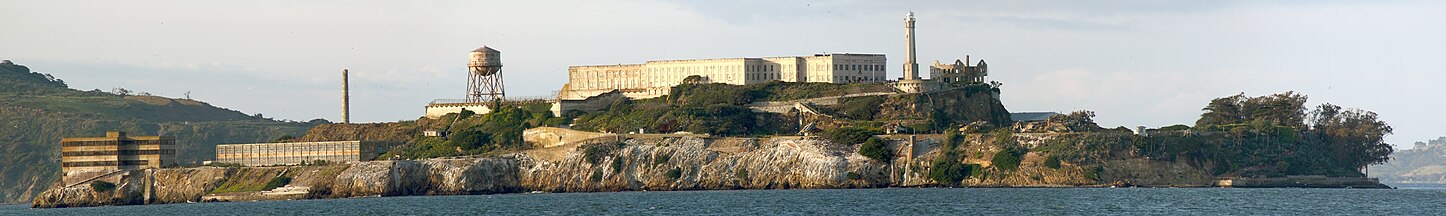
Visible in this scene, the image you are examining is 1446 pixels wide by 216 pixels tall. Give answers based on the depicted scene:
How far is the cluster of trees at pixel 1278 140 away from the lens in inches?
6260

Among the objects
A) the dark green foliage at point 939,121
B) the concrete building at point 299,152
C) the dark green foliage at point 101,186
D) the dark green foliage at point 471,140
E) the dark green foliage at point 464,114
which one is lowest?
the dark green foliage at point 101,186

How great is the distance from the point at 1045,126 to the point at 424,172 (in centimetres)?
4920

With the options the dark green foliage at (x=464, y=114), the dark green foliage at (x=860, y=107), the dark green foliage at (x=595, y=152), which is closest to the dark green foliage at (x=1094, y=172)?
the dark green foliage at (x=860, y=107)

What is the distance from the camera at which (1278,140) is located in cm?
16438

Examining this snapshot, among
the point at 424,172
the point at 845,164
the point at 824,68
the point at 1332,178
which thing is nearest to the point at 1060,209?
the point at 845,164

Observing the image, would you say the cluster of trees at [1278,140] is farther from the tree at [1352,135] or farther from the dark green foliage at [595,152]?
the dark green foliage at [595,152]

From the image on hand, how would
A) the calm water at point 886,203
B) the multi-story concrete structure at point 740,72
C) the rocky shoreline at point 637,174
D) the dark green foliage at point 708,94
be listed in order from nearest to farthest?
the calm water at point 886,203 < the rocky shoreline at point 637,174 < the dark green foliage at point 708,94 < the multi-story concrete structure at point 740,72

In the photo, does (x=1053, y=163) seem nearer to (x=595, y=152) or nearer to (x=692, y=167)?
(x=692, y=167)

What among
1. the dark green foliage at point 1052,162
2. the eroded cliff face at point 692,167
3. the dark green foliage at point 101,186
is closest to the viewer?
the dark green foliage at point 1052,162

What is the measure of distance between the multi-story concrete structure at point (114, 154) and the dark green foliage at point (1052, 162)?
7044 cm

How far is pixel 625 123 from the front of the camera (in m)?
173

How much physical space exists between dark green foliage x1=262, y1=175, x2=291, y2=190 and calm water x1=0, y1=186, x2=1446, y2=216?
22.5 feet

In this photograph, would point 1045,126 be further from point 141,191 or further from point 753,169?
point 141,191

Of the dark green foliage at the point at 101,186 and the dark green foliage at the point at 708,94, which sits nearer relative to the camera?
the dark green foliage at the point at 101,186
